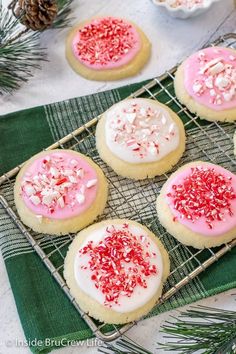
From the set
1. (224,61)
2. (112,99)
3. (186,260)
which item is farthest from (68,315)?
(224,61)

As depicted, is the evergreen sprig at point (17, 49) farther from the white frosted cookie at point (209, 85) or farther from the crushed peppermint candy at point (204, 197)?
the crushed peppermint candy at point (204, 197)

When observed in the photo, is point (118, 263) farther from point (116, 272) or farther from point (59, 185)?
point (59, 185)

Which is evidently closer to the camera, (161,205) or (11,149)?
(161,205)

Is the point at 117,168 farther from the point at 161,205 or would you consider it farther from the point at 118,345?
the point at 118,345

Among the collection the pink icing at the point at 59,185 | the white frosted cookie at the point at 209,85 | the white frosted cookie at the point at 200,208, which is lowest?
the white frosted cookie at the point at 200,208

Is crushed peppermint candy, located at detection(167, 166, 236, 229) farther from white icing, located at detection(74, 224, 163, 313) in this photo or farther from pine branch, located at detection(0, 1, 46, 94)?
pine branch, located at detection(0, 1, 46, 94)

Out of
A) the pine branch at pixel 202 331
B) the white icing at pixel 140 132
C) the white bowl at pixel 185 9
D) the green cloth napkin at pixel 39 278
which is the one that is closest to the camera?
the pine branch at pixel 202 331

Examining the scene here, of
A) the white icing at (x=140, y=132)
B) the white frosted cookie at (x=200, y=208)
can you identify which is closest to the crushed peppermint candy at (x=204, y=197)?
the white frosted cookie at (x=200, y=208)
